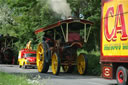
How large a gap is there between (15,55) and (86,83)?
81.6 feet

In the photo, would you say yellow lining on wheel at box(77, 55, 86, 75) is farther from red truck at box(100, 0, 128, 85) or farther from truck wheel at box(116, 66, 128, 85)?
truck wheel at box(116, 66, 128, 85)

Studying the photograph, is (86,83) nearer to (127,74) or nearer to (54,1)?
(127,74)

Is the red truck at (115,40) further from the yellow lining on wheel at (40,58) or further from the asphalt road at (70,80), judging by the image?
the yellow lining on wheel at (40,58)

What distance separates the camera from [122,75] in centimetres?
1336

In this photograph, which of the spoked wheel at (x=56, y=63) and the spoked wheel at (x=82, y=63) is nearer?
the spoked wheel at (x=56, y=63)

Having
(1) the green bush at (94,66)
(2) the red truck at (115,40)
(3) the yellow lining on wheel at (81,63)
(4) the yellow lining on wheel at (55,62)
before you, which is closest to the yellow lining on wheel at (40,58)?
(4) the yellow lining on wheel at (55,62)

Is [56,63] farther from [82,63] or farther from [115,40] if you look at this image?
[115,40]

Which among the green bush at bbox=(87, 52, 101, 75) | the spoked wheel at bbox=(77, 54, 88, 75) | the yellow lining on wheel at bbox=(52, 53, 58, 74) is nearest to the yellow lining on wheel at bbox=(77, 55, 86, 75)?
the spoked wheel at bbox=(77, 54, 88, 75)

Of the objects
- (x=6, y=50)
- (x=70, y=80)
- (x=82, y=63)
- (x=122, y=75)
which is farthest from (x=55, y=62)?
(x=6, y=50)

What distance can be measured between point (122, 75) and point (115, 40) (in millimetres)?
1618

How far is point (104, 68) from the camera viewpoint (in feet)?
48.9

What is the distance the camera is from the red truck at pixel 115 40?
526 inches

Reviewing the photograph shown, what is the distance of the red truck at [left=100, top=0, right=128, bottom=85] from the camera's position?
43.9ft

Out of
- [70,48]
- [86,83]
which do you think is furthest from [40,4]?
[86,83]
